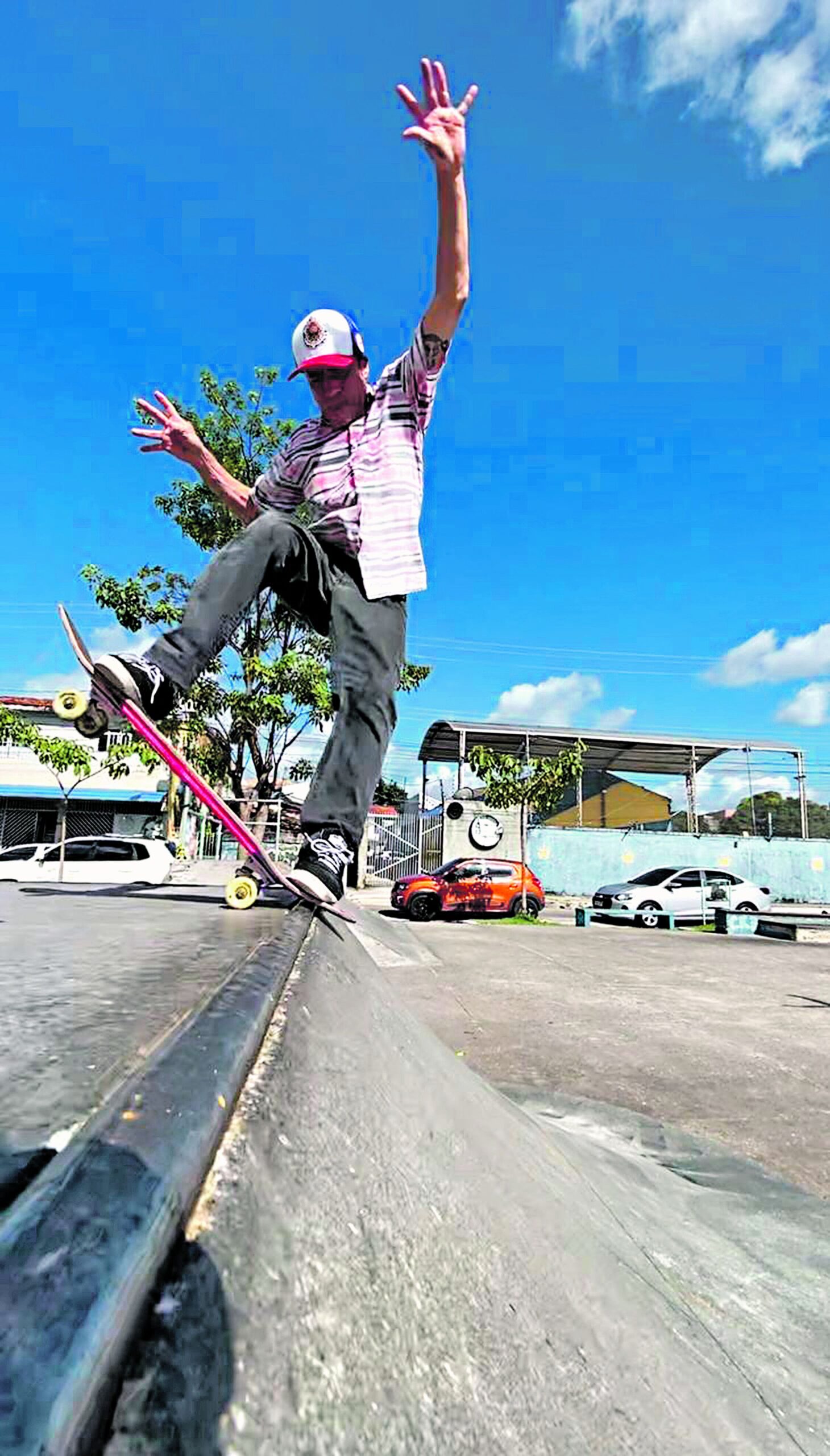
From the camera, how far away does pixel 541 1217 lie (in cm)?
81

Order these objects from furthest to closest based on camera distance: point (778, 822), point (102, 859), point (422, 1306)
→ point (778, 822) < point (102, 859) < point (422, 1306)

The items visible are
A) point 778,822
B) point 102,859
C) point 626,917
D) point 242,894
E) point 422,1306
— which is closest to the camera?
point 422,1306

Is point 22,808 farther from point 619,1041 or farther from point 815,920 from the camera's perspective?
point 619,1041

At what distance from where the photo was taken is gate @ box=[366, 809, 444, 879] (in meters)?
22.0

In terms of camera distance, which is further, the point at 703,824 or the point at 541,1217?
the point at 703,824

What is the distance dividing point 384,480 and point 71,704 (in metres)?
0.95

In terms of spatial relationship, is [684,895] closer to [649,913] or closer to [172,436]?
[649,913]

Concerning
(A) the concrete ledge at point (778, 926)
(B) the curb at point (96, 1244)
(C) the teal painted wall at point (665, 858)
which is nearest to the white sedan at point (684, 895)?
(A) the concrete ledge at point (778, 926)

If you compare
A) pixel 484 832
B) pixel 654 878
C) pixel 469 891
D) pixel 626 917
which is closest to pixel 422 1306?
pixel 469 891

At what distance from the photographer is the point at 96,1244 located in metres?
0.30

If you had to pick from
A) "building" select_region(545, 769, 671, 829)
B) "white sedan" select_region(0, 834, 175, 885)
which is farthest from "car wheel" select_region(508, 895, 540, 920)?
"building" select_region(545, 769, 671, 829)

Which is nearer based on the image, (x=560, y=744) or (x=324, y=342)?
(x=324, y=342)

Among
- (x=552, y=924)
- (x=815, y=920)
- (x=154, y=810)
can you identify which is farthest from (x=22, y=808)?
(x=815, y=920)

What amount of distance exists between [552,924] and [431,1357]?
1315 cm
